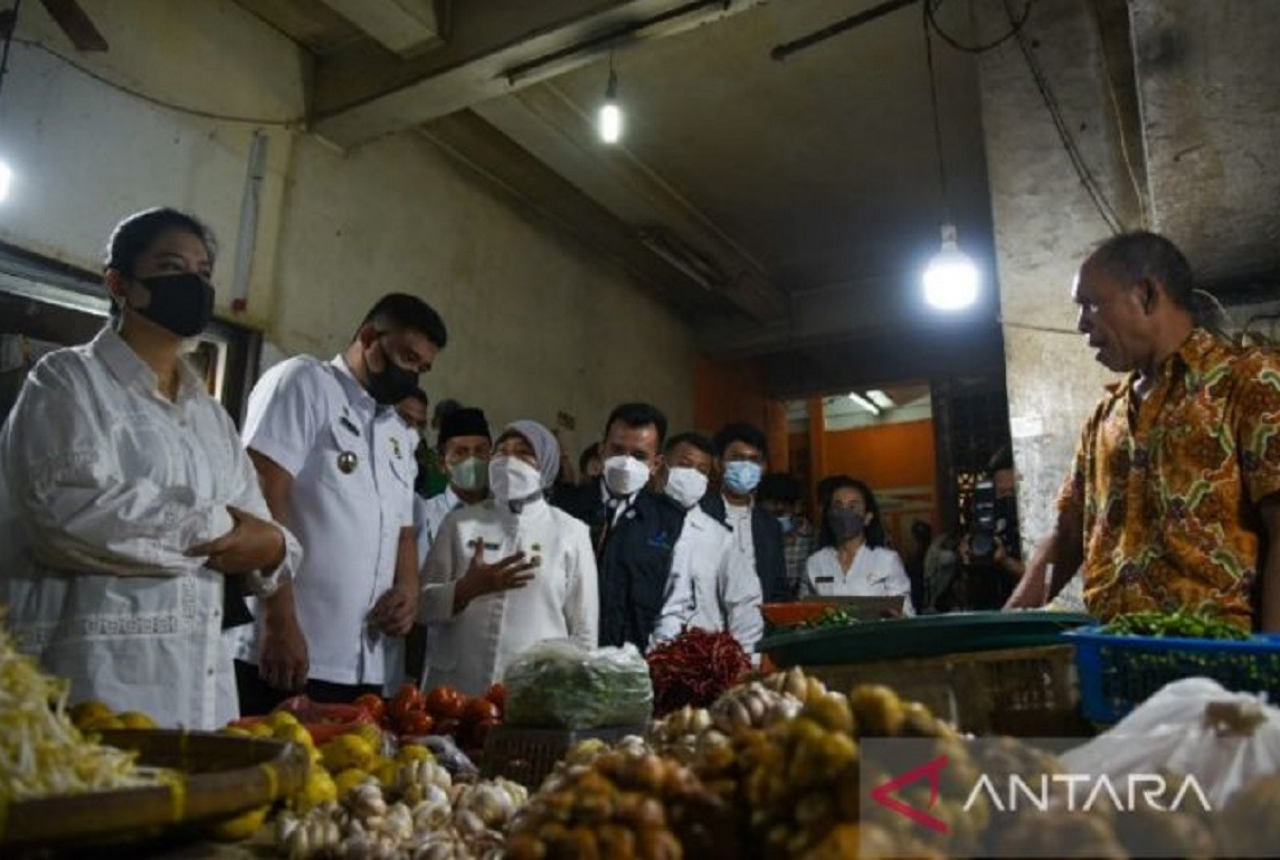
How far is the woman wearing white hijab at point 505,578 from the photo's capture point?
11.4 ft

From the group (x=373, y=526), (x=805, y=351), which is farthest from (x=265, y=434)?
A: (x=805, y=351)

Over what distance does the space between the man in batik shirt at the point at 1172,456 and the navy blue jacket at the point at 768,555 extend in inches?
115

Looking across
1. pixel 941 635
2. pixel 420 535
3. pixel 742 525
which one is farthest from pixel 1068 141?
pixel 420 535

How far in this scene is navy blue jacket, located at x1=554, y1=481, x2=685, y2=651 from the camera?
174 inches

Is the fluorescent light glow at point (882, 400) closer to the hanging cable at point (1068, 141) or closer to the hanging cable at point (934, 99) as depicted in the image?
the hanging cable at point (934, 99)

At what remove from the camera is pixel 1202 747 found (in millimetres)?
921

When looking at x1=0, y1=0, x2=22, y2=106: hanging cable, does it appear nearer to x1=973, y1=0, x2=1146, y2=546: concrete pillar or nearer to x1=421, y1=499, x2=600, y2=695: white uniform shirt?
x1=421, y1=499, x2=600, y2=695: white uniform shirt

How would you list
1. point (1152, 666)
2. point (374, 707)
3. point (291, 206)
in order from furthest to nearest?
1. point (291, 206)
2. point (374, 707)
3. point (1152, 666)

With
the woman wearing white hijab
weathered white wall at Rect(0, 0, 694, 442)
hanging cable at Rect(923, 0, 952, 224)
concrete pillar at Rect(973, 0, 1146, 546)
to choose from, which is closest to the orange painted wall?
weathered white wall at Rect(0, 0, 694, 442)

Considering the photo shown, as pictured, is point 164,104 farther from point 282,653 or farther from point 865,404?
point 865,404

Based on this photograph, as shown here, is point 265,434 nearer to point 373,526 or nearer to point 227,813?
point 373,526

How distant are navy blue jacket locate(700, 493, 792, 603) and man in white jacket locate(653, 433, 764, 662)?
46 centimetres

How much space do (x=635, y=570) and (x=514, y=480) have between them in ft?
3.25

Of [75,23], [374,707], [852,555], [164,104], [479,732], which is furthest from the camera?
[852,555]
